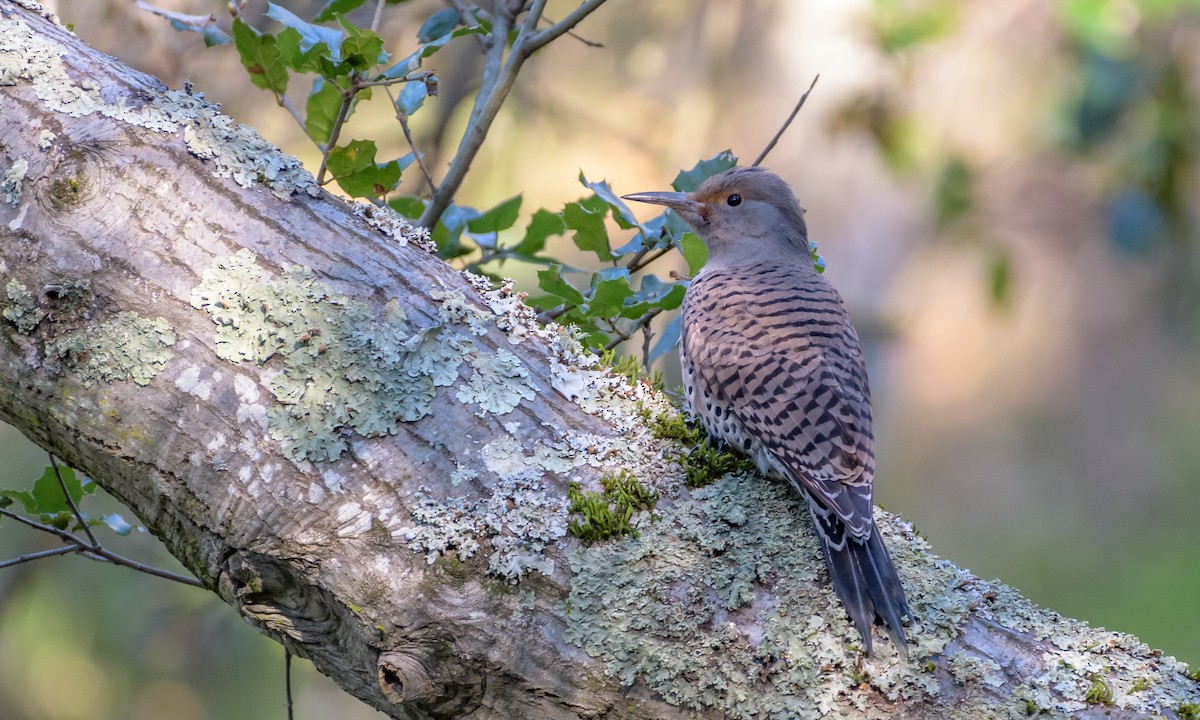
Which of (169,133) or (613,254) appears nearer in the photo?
(169,133)

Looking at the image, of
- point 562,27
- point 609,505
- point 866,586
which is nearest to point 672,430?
point 609,505

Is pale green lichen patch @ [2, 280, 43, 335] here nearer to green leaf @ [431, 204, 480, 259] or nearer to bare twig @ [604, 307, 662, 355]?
green leaf @ [431, 204, 480, 259]

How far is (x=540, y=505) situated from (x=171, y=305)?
761 mm

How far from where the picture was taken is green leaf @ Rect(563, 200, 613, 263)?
2582mm

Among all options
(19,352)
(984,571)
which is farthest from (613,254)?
(984,571)

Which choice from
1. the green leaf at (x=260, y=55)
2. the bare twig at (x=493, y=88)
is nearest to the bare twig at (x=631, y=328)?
the bare twig at (x=493, y=88)

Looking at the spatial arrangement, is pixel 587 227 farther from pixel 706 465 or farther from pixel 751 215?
pixel 751 215

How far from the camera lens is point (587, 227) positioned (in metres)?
2.61

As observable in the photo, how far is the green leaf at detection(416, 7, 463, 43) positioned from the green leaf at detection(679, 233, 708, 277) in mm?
961

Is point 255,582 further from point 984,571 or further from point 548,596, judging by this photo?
point 984,571

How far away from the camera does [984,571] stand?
31.4 ft

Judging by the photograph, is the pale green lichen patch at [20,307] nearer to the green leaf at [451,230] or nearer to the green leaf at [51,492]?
the green leaf at [51,492]

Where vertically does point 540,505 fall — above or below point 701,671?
above

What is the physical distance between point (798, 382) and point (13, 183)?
1.80 m
